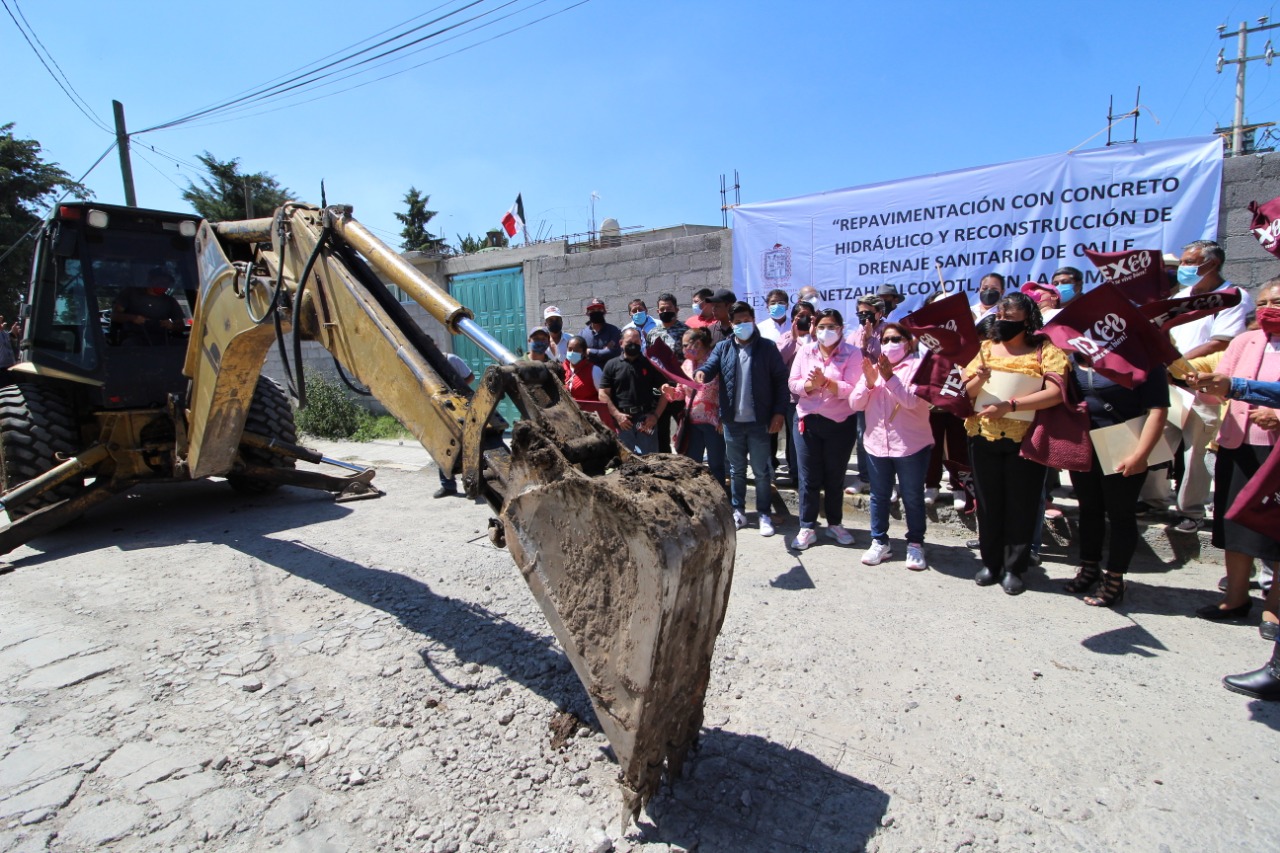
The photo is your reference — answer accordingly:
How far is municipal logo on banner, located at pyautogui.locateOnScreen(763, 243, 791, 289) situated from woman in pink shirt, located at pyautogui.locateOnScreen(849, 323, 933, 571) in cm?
274

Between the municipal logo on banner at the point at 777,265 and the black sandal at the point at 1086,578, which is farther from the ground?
the municipal logo on banner at the point at 777,265

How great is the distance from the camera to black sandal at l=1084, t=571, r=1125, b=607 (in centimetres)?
421

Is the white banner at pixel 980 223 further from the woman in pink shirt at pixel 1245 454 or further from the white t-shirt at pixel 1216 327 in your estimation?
the woman in pink shirt at pixel 1245 454

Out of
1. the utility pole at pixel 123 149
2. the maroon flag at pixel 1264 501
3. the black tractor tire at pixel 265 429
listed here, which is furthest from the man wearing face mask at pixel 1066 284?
the utility pole at pixel 123 149

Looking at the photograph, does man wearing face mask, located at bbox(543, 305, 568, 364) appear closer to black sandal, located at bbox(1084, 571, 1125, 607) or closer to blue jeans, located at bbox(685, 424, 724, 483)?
blue jeans, located at bbox(685, 424, 724, 483)

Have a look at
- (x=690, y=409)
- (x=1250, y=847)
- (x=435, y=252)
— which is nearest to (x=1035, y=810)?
(x=1250, y=847)

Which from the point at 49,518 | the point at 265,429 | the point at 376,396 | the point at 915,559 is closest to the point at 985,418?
the point at 915,559

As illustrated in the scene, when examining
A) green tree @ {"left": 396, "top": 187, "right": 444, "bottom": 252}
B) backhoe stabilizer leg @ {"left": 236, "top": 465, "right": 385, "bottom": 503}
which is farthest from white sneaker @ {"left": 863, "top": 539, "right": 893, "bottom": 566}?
green tree @ {"left": 396, "top": 187, "right": 444, "bottom": 252}

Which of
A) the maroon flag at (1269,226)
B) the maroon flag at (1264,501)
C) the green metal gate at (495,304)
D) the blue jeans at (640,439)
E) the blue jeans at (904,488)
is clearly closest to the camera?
the maroon flag at (1264,501)

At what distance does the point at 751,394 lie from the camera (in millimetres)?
5629

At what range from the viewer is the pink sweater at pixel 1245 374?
11.8 ft

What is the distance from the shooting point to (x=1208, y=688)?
3.30m

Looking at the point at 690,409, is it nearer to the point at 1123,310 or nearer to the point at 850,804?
the point at 1123,310

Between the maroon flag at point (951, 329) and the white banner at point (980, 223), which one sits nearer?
the maroon flag at point (951, 329)
